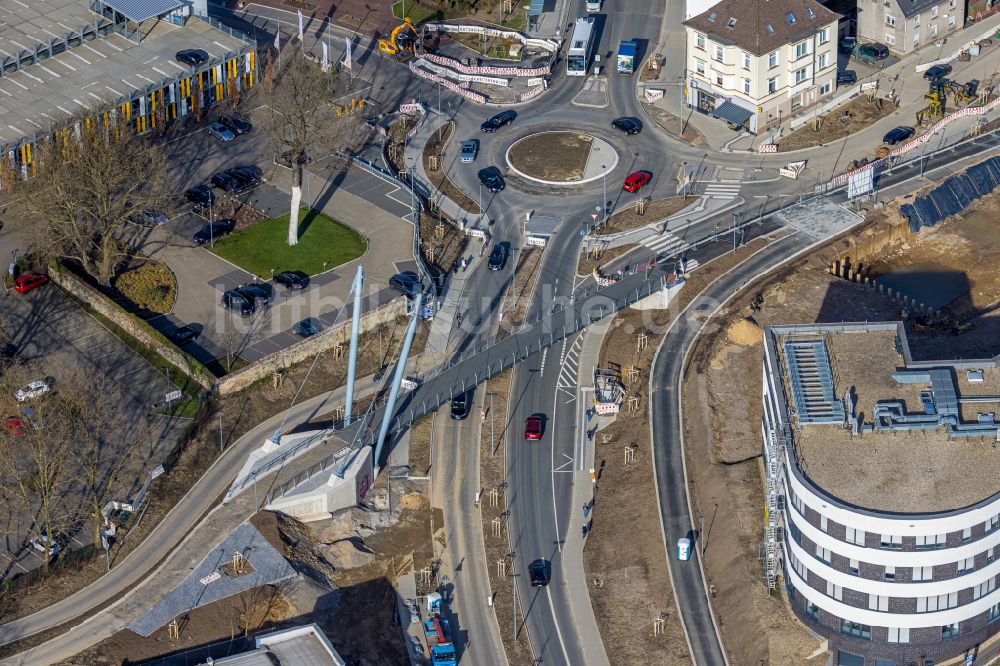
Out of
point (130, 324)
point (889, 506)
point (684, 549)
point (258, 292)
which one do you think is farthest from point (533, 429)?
point (130, 324)

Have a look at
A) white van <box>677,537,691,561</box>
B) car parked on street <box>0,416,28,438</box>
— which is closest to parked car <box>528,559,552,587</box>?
white van <box>677,537,691,561</box>

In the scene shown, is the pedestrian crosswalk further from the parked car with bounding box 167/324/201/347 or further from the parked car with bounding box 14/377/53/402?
the parked car with bounding box 14/377/53/402

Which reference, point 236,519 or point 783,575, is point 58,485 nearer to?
point 236,519

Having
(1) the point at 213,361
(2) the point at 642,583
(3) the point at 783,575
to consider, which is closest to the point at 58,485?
(1) the point at 213,361

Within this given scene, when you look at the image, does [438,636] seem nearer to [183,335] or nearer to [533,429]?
[533,429]

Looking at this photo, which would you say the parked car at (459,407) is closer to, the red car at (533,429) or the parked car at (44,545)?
the red car at (533,429)

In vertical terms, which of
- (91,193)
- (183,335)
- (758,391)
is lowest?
(758,391)
